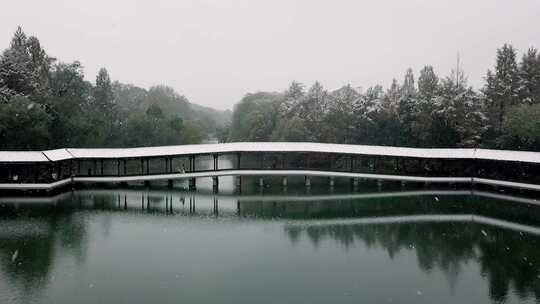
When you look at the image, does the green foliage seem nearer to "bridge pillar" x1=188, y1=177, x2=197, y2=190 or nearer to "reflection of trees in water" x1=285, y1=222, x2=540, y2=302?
"reflection of trees in water" x1=285, y1=222, x2=540, y2=302

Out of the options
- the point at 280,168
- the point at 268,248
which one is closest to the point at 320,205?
the point at 280,168

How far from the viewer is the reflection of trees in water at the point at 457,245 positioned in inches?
613

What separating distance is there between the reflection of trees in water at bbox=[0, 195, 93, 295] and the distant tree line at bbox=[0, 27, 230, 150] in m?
10.9

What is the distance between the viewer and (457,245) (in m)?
19.3

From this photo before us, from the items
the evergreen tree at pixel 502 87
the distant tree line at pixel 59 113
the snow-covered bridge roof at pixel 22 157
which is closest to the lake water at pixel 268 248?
the snow-covered bridge roof at pixel 22 157

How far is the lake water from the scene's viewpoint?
14.2 metres

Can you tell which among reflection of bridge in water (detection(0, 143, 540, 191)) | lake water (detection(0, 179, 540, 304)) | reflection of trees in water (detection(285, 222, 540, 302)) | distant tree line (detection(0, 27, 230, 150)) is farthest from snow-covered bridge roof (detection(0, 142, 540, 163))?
reflection of trees in water (detection(285, 222, 540, 302))

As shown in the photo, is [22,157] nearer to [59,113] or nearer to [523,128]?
[59,113]

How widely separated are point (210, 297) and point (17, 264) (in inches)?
293

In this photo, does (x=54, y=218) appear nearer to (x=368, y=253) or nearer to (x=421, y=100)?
(x=368, y=253)

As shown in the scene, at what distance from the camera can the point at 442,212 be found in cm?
2506

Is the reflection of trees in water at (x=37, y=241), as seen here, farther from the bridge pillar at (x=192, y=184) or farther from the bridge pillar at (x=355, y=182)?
the bridge pillar at (x=355, y=182)

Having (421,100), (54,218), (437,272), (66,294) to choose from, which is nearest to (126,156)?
(54,218)

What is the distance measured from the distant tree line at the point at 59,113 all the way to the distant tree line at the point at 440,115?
1424cm
